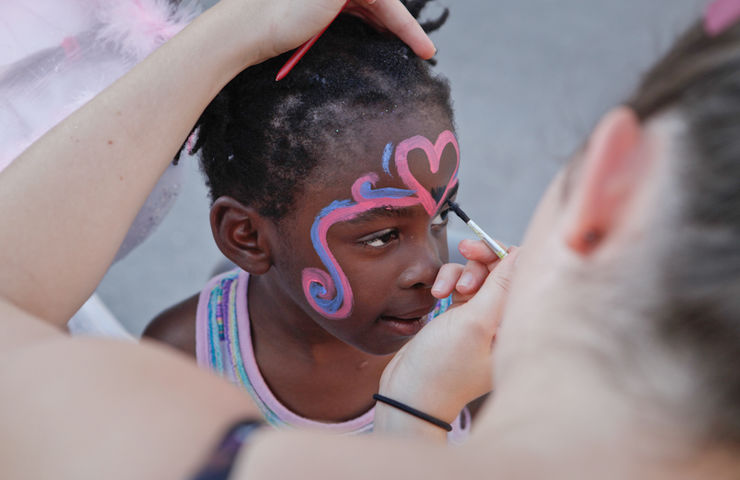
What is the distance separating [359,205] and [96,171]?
0.32m

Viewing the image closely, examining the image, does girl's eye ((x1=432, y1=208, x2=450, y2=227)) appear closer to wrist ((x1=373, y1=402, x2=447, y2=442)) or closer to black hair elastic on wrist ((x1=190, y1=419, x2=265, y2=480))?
wrist ((x1=373, y1=402, x2=447, y2=442))

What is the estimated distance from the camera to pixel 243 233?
973 mm

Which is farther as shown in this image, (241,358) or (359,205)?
(241,358)

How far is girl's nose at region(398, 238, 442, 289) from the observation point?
0.92 metres

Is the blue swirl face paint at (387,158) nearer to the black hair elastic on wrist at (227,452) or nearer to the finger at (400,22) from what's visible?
the finger at (400,22)

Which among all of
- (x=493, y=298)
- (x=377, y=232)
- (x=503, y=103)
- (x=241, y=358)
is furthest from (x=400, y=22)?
(x=503, y=103)

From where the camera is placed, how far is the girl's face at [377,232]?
880 mm

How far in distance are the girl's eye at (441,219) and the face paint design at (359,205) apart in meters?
0.03

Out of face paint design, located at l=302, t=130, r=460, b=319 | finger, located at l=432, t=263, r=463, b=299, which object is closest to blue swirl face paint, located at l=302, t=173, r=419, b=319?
face paint design, located at l=302, t=130, r=460, b=319

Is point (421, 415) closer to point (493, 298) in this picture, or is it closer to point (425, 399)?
point (425, 399)

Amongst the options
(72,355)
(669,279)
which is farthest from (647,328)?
(72,355)

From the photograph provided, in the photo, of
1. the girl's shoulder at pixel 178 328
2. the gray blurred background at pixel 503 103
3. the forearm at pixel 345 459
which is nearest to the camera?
the forearm at pixel 345 459

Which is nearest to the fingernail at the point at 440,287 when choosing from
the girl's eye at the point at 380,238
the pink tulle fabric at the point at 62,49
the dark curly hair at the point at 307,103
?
the girl's eye at the point at 380,238

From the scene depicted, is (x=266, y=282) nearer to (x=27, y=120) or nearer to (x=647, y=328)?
(x=27, y=120)
